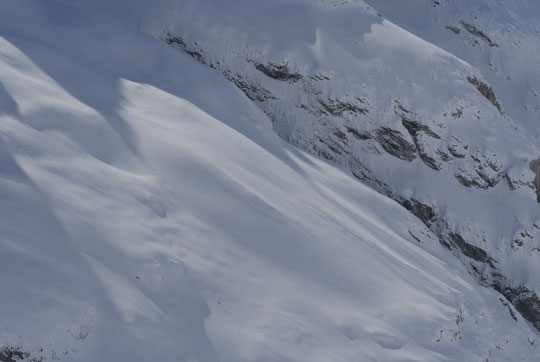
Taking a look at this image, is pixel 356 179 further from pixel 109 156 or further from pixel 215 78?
pixel 109 156

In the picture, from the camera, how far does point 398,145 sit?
17.3 metres

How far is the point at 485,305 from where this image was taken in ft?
44.5

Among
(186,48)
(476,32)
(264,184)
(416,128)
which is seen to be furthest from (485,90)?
(264,184)

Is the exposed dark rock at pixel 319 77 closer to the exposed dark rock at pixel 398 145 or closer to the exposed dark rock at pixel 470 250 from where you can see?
the exposed dark rock at pixel 398 145

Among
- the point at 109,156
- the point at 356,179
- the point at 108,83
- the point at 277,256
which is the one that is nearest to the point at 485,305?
the point at 356,179

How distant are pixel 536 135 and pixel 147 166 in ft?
54.6

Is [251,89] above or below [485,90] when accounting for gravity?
below

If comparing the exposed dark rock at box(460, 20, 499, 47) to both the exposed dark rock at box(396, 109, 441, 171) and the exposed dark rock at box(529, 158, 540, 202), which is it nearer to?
the exposed dark rock at box(529, 158, 540, 202)

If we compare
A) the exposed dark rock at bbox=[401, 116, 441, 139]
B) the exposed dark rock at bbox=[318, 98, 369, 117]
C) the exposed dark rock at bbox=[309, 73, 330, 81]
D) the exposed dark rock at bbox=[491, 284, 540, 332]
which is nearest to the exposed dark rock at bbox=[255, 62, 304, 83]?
the exposed dark rock at bbox=[309, 73, 330, 81]

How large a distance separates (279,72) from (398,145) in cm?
385

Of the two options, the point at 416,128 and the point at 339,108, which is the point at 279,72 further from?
the point at 416,128

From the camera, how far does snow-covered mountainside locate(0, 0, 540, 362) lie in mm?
8180

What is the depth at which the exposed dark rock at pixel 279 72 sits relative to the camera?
1755 cm

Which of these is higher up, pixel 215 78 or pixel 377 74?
pixel 377 74
